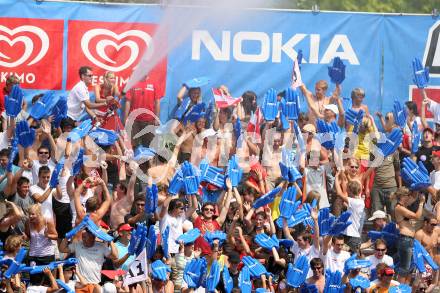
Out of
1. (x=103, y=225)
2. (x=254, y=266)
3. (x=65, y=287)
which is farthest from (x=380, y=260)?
(x=65, y=287)

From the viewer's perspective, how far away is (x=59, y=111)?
18.1 m

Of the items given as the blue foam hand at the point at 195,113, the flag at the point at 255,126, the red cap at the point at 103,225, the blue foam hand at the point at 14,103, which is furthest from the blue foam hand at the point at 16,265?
the flag at the point at 255,126

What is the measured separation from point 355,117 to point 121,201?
3.64 m

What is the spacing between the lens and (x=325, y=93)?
19.5 metres

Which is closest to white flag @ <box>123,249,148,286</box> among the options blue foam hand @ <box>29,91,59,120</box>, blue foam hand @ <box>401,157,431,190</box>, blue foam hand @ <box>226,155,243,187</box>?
blue foam hand @ <box>226,155,243,187</box>

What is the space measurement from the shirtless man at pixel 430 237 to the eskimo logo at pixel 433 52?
2.96 m

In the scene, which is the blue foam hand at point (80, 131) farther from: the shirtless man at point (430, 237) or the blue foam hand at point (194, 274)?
the shirtless man at point (430, 237)

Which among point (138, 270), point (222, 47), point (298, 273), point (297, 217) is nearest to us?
point (138, 270)

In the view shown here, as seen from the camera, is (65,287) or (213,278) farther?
(213,278)

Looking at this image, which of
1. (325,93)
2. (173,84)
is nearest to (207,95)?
(173,84)

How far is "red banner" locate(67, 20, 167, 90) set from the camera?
19.2m

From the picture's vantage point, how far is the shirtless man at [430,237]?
695 inches

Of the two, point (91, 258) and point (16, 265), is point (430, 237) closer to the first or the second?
point (91, 258)

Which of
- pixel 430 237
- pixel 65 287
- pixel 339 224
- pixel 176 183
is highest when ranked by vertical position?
pixel 176 183
